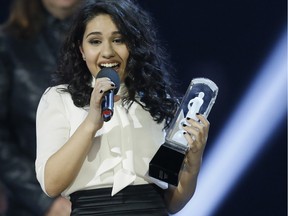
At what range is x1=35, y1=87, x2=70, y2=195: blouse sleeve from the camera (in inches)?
68.1

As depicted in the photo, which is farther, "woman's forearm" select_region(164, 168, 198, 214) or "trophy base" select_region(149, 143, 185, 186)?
"woman's forearm" select_region(164, 168, 198, 214)

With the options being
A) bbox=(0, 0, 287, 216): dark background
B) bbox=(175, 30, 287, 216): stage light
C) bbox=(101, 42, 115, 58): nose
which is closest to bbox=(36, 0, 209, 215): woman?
bbox=(101, 42, 115, 58): nose

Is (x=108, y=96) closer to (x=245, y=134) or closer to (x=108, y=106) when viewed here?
(x=108, y=106)

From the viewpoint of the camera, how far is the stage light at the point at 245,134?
2.61 metres

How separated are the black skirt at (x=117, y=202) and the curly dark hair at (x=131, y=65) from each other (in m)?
0.22

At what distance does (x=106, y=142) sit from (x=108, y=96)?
203 millimetres

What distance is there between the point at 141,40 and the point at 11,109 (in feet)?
1.73

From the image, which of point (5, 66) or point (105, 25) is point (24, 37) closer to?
point (5, 66)

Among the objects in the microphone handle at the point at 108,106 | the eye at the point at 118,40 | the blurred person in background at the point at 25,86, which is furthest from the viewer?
the blurred person in background at the point at 25,86

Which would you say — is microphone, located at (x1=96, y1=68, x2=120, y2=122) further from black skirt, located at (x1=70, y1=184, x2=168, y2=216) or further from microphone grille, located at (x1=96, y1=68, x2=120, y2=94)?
black skirt, located at (x1=70, y1=184, x2=168, y2=216)

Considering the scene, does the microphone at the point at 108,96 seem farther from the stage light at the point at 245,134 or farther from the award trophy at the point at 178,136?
the stage light at the point at 245,134

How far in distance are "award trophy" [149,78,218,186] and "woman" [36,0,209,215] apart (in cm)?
3

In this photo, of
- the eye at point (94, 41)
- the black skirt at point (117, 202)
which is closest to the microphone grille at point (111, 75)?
the eye at point (94, 41)

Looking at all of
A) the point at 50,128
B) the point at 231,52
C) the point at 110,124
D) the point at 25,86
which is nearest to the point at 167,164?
the point at 110,124
